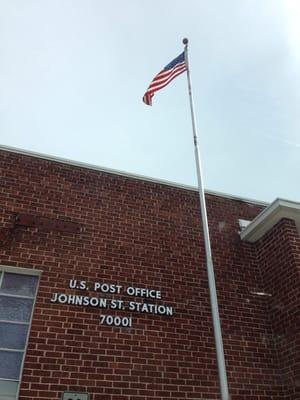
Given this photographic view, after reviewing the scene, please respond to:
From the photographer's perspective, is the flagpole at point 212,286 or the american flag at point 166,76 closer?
the flagpole at point 212,286

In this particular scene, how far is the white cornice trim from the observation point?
8.39 m

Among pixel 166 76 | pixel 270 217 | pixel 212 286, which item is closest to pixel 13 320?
pixel 212 286

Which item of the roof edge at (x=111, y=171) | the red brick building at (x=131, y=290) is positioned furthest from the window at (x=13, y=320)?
the roof edge at (x=111, y=171)

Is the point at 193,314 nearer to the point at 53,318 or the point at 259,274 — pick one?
the point at 259,274

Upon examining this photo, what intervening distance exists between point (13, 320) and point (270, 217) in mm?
5017

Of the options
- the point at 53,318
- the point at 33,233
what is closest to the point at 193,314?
the point at 53,318

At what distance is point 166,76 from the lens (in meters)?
8.83

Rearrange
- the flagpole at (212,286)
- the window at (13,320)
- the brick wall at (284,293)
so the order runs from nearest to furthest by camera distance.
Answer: the flagpole at (212,286) < the window at (13,320) < the brick wall at (284,293)

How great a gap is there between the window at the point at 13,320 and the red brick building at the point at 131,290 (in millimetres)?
16

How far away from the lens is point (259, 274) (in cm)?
884

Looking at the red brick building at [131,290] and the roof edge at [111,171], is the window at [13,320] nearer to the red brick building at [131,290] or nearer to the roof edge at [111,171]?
the red brick building at [131,290]

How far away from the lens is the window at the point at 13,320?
6336 millimetres

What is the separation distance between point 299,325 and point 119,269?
3.19 metres

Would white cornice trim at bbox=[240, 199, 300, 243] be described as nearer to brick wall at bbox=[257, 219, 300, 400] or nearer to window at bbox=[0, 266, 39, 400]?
brick wall at bbox=[257, 219, 300, 400]
